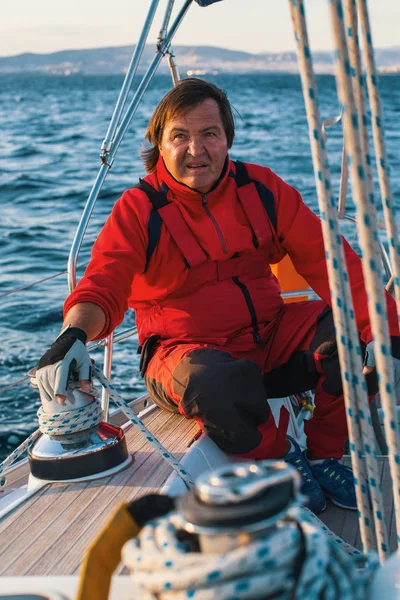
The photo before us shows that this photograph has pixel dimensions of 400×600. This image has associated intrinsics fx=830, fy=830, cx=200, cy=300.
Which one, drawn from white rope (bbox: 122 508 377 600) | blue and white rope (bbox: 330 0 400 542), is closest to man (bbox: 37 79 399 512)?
blue and white rope (bbox: 330 0 400 542)

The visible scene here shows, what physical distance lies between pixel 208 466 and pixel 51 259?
6220 millimetres

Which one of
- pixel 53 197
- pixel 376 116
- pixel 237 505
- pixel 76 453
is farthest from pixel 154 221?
pixel 53 197

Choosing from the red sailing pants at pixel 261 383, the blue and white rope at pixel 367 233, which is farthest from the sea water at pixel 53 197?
the blue and white rope at pixel 367 233

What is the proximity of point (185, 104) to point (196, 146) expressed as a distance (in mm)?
124

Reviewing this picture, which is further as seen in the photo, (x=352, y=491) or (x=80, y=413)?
(x=352, y=491)

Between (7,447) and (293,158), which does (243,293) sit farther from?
(293,158)

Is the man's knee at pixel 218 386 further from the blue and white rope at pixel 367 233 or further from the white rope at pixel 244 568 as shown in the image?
the white rope at pixel 244 568

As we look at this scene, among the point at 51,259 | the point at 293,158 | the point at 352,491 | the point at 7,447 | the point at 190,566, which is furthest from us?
the point at 293,158

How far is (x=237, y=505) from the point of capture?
82 centimetres

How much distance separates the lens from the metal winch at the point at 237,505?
817mm

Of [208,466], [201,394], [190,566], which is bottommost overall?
[208,466]

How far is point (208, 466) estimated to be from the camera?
203 centimetres

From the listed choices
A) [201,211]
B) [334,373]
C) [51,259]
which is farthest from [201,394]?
[51,259]

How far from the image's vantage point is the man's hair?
228 centimetres
